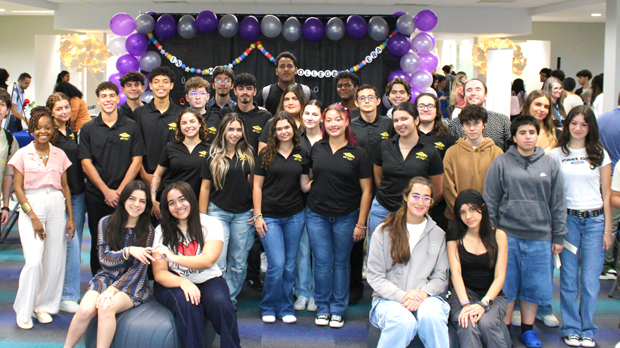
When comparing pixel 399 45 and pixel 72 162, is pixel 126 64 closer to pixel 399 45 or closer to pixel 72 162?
pixel 72 162

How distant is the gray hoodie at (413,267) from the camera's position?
2.98 meters

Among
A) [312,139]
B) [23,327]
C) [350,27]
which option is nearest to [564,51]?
[350,27]

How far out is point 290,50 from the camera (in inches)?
290

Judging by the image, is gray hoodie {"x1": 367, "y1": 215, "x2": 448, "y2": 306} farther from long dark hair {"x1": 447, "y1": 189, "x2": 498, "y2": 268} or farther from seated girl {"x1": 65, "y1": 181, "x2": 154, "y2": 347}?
seated girl {"x1": 65, "y1": 181, "x2": 154, "y2": 347}

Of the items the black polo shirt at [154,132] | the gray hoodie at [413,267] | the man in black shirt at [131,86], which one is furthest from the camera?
the man in black shirt at [131,86]

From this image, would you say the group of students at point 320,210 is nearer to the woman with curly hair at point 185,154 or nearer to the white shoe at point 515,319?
the woman with curly hair at point 185,154

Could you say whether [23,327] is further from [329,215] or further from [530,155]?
[530,155]

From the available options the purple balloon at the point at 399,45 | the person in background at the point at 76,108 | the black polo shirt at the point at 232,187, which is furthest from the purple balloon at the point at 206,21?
the black polo shirt at the point at 232,187

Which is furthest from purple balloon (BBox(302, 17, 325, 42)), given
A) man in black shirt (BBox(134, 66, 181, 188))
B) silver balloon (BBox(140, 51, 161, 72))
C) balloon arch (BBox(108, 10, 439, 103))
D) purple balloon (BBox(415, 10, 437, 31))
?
man in black shirt (BBox(134, 66, 181, 188))

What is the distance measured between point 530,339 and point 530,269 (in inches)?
17.1

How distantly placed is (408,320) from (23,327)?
8.05 ft

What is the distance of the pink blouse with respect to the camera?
11.3 feet

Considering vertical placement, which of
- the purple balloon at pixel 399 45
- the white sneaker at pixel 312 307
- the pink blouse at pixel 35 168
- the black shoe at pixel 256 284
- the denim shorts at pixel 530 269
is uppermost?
the purple balloon at pixel 399 45

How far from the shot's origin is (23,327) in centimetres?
342
